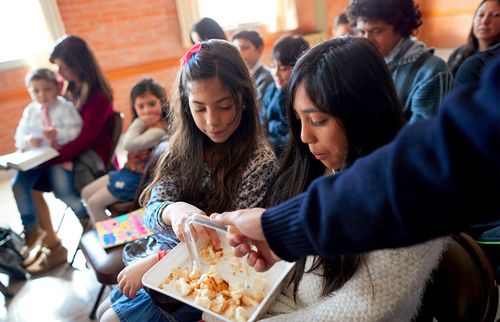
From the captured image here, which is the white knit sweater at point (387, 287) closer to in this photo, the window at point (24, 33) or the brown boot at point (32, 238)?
the brown boot at point (32, 238)

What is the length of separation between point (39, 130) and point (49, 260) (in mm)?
894

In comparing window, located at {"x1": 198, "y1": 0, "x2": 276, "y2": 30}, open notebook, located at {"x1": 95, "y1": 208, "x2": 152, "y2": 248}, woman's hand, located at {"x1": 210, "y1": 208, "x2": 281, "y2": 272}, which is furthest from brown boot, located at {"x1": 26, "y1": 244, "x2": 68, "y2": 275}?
window, located at {"x1": 198, "y1": 0, "x2": 276, "y2": 30}

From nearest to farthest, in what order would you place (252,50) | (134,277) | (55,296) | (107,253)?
(134,277) → (107,253) → (55,296) → (252,50)

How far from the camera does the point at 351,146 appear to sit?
2.97 feet

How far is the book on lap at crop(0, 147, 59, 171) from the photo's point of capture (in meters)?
2.12

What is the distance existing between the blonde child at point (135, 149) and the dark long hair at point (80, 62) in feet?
0.88

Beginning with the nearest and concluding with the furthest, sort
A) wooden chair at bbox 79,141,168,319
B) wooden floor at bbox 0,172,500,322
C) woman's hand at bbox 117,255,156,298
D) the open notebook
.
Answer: woman's hand at bbox 117,255,156,298 → wooden chair at bbox 79,141,168,319 → the open notebook → wooden floor at bbox 0,172,500,322

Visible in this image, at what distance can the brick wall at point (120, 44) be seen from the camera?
13.5ft

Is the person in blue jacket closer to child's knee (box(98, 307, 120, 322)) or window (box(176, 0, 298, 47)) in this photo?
child's knee (box(98, 307, 120, 322))

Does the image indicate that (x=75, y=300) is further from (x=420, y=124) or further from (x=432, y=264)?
(x=420, y=124)

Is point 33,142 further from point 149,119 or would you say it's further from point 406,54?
point 406,54

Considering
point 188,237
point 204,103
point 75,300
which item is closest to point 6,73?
point 75,300

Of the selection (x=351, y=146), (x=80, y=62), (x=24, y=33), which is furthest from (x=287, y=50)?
(x=24, y=33)

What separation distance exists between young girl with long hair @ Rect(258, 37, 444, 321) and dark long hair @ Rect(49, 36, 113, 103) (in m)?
1.88
